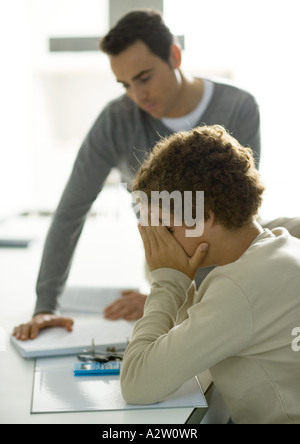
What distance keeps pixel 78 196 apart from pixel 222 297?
755mm

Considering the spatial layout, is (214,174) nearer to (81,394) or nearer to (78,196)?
(81,394)

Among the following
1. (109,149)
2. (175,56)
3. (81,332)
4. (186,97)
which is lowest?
(81,332)

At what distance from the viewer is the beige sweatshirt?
882mm

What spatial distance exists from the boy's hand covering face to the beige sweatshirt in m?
0.08

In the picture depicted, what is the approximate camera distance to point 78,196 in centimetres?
155

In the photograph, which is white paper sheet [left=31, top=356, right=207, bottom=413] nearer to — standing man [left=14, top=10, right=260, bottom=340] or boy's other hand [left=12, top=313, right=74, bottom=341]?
boy's other hand [left=12, top=313, right=74, bottom=341]

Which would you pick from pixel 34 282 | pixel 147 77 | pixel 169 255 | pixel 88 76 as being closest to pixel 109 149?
pixel 147 77

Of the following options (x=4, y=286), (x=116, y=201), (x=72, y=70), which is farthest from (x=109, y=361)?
(x=72, y=70)

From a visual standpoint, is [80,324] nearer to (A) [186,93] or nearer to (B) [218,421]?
(B) [218,421]

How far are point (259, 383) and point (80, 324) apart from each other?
0.53 meters

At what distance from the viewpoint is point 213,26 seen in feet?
10.4

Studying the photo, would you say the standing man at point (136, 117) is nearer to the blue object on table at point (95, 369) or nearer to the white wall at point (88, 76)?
the blue object on table at point (95, 369)

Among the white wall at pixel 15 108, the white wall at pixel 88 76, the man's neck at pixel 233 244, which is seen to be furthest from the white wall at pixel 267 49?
the man's neck at pixel 233 244

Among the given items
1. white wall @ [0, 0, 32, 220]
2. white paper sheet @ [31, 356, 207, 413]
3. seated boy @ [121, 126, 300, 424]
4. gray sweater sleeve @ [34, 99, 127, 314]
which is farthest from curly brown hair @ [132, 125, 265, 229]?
white wall @ [0, 0, 32, 220]
